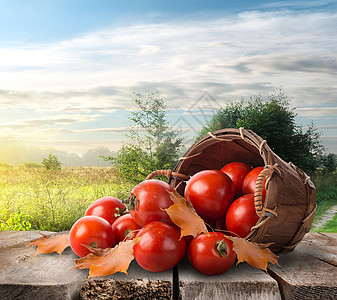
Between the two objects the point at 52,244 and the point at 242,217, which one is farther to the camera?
the point at 52,244

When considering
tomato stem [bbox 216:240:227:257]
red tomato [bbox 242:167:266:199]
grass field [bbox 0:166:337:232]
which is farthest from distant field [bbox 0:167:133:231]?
tomato stem [bbox 216:240:227:257]

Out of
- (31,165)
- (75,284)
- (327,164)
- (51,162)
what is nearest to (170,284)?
(75,284)

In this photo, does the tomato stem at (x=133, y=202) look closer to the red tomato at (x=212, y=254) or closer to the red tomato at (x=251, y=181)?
the red tomato at (x=212, y=254)

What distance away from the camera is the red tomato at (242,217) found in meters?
1.56

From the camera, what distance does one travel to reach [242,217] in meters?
1.57

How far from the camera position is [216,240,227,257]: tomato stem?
140 cm

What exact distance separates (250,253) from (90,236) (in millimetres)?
695

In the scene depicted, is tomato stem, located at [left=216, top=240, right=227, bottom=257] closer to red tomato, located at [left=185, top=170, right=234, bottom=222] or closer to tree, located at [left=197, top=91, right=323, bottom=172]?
red tomato, located at [left=185, top=170, right=234, bottom=222]

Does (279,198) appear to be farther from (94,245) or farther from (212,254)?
(94,245)

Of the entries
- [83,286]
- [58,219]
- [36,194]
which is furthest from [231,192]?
[36,194]

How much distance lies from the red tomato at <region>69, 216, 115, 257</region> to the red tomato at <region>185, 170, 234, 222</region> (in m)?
0.41

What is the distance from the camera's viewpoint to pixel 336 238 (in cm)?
220

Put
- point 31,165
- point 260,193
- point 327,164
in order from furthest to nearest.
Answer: point 327,164
point 31,165
point 260,193

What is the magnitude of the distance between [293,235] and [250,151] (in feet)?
1.79
